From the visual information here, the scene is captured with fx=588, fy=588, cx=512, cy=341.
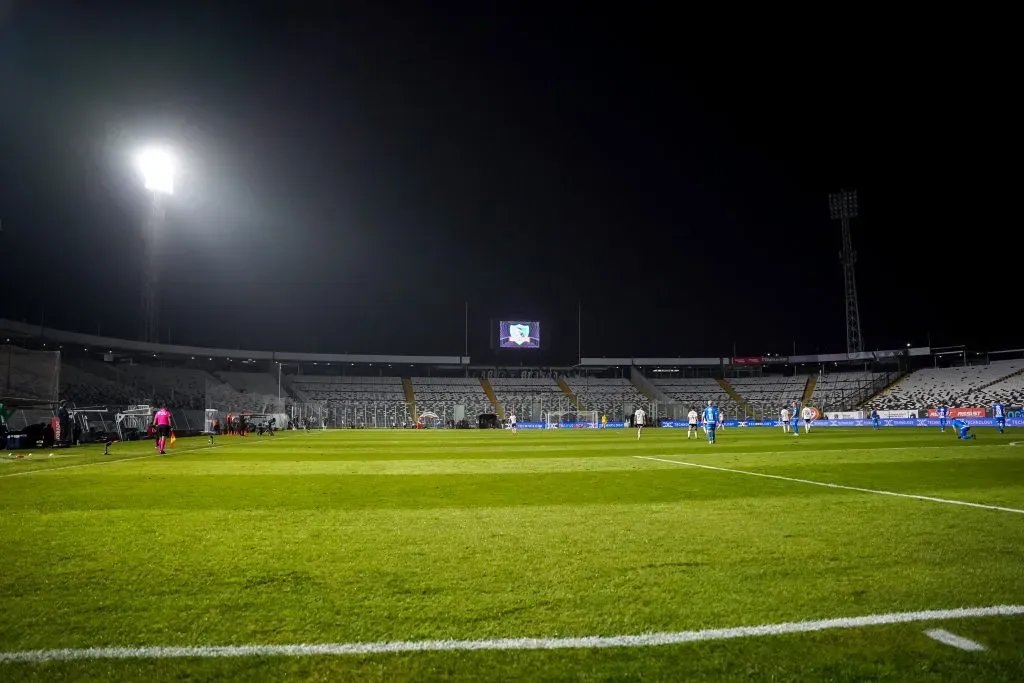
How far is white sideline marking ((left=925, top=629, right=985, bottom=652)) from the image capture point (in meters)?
2.91

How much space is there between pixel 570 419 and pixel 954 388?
3827 cm

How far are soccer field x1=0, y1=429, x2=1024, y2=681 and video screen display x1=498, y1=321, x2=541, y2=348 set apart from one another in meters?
60.4

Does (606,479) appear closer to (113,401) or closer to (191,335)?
(113,401)

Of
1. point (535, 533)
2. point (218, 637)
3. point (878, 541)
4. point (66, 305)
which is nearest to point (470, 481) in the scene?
point (535, 533)

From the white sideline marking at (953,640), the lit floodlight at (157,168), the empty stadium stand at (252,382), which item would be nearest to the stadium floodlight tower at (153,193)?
the lit floodlight at (157,168)

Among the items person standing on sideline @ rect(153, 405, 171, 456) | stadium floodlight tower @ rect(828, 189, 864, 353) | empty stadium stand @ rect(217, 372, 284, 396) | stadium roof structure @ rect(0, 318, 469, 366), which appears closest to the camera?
person standing on sideline @ rect(153, 405, 171, 456)

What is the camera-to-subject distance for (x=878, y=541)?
5375 millimetres

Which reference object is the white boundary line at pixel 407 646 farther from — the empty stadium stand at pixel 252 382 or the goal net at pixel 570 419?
the empty stadium stand at pixel 252 382

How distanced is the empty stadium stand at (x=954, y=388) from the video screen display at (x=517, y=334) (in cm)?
3616

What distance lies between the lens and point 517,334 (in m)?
69.9

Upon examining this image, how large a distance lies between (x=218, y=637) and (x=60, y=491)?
891 cm

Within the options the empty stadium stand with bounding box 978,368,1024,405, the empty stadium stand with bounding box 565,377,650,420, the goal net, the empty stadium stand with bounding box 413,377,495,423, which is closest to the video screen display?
the empty stadium stand with bounding box 413,377,495,423

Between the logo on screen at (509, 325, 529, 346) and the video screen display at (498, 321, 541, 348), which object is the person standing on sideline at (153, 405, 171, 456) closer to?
the video screen display at (498, 321, 541, 348)

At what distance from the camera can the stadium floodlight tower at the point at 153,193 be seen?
38.0 metres
